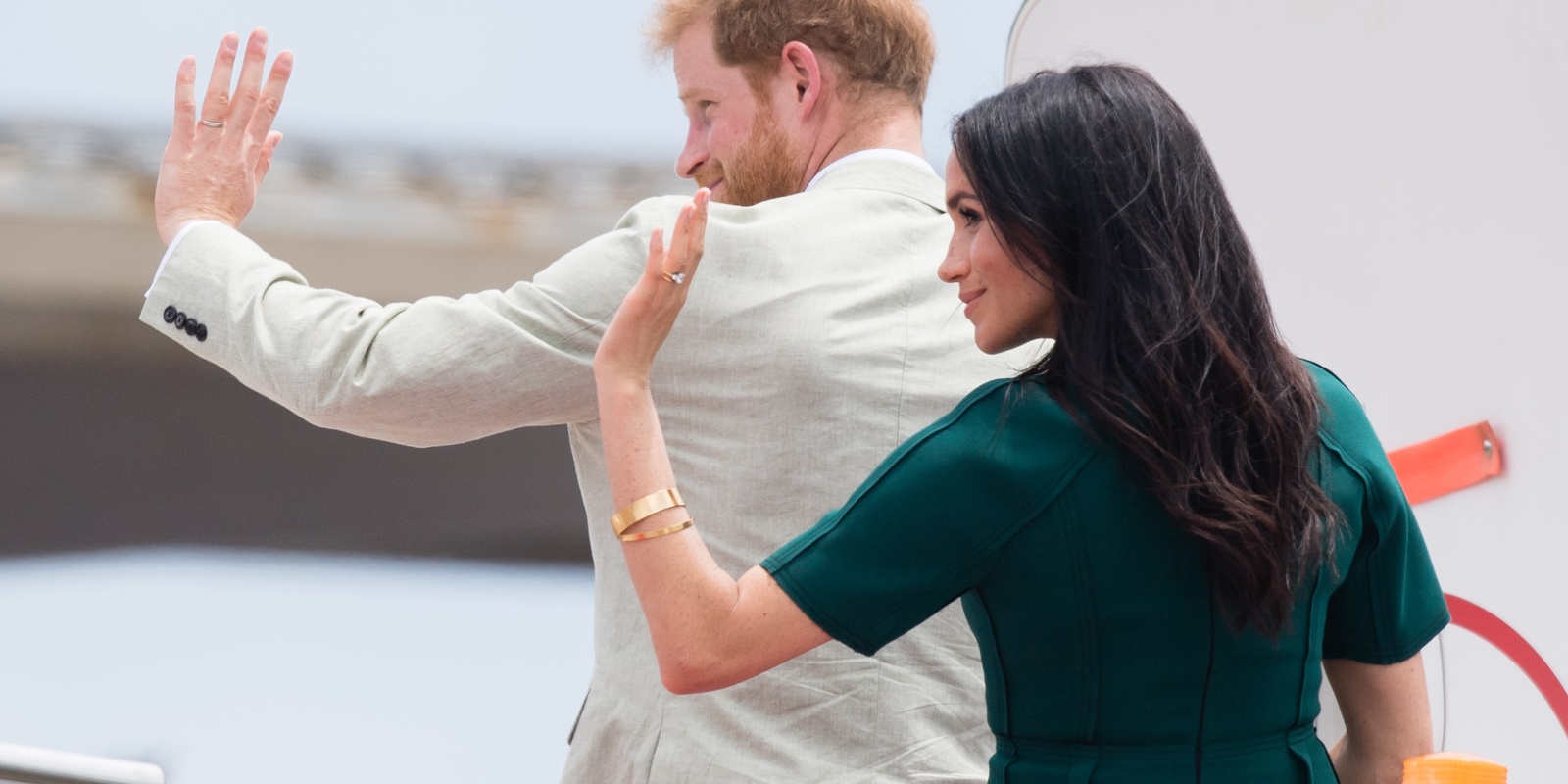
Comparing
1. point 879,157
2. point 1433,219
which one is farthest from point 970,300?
point 1433,219

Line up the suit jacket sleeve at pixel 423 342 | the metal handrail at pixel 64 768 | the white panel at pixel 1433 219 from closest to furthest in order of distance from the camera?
the suit jacket sleeve at pixel 423 342, the white panel at pixel 1433 219, the metal handrail at pixel 64 768

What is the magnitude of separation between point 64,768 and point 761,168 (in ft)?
2.78

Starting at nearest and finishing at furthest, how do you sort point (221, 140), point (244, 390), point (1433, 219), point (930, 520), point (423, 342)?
1. point (930, 520)
2. point (423, 342)
3. point (221, 140)
4. point (1433, 219)
5. point (244, 390)

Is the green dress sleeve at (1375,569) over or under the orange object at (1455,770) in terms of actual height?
over

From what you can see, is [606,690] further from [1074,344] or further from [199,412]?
[199,412]

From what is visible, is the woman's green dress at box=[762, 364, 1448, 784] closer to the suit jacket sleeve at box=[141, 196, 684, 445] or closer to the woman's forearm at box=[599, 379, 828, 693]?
the woman's forearm at box=[599, 379, 828, 693]

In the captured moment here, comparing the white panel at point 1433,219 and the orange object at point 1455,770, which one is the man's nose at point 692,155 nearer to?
the white panel at point 1433,219

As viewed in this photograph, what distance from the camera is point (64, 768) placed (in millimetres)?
1284

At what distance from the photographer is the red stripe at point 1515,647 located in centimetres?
102

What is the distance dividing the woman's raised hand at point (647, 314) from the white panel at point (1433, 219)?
1.43 feet

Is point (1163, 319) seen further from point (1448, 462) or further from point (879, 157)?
point (1448, 462)

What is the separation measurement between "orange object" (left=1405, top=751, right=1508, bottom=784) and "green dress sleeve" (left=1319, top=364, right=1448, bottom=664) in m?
0.06

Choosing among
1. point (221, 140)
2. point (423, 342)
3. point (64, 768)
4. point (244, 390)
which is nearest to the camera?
point (423, 342)

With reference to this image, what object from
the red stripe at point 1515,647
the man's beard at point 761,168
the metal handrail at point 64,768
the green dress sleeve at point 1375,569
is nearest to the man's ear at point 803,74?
the man's beard at point 761,168
